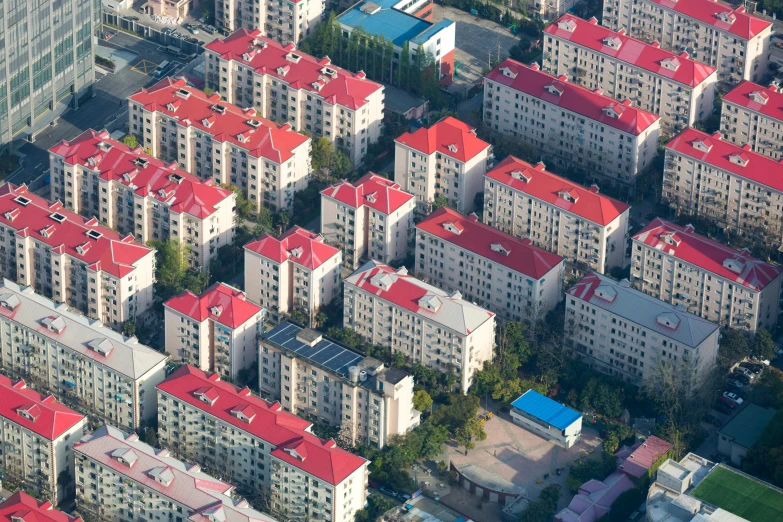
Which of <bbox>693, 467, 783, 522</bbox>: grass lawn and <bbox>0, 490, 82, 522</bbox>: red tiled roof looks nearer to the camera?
<bbox>0, 490, 82, 522</bbox>: red tiled roof

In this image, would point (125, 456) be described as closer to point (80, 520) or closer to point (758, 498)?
point (80, 520)

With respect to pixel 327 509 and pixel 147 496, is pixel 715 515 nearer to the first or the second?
pixel 327 509

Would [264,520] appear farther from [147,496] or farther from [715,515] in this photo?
[715,515]

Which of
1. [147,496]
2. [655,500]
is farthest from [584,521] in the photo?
[147,496]

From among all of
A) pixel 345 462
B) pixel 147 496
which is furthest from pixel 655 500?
pixel 147 496

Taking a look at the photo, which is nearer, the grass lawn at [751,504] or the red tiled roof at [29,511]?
the red tiled roof at [29,511]
